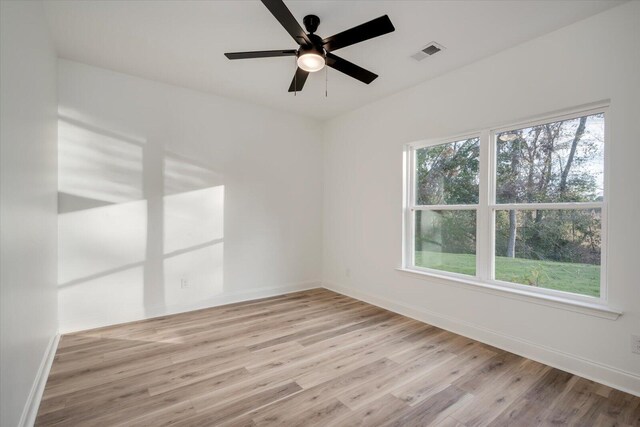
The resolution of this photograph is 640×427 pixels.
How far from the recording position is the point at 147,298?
3.54 metres

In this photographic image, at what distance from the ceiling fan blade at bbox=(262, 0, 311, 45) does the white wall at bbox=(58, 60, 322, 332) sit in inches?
89.8

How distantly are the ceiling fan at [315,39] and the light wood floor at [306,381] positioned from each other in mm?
2409

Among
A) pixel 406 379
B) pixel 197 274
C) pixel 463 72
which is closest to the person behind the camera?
pixel 406 379

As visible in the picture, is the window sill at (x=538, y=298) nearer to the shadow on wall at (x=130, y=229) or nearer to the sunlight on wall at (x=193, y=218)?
the sunlight on wall at (x=193, y=218)

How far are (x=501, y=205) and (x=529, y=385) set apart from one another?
5.03ft

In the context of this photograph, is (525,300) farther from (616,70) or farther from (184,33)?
(184,33)

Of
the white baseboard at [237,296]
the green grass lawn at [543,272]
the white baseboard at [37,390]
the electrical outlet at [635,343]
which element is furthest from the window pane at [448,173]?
the white baseboard at [37,390]

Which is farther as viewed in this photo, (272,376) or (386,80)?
(386,80)

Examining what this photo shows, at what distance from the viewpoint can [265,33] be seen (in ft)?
8.48

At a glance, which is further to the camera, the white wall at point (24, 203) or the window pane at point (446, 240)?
the window pane at point (446, 240)

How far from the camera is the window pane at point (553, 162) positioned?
7.97ft

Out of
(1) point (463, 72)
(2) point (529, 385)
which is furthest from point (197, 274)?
(1) point (463, 72)

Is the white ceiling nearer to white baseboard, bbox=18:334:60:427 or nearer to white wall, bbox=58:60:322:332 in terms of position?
white wall, bbox=58:60:322:332

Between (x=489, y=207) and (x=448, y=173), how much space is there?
0.63m
